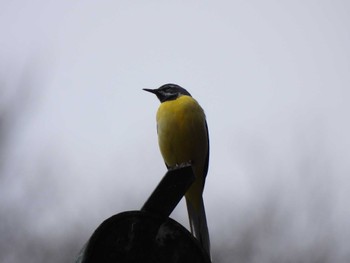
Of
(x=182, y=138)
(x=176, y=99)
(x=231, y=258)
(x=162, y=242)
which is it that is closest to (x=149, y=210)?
(x=162, y=242)

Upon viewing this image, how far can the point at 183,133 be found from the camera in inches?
270

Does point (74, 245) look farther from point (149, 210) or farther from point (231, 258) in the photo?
point (149, 210)

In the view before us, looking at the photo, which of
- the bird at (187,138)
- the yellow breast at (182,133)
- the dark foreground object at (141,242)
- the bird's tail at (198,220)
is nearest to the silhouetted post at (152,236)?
the dark foreground object at (141,242)

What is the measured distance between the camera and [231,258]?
474 inches

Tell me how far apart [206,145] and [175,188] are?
13.6 ft

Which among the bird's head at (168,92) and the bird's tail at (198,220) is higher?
the bird's head at (168,92)

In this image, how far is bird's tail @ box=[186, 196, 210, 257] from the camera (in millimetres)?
6129

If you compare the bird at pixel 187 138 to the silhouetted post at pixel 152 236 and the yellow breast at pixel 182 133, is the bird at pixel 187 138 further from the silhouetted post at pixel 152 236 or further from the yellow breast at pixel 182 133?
the silhouetted post at pixel 152 236

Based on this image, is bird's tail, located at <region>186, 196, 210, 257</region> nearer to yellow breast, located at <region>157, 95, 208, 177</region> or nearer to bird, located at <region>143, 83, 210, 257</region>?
bird, located at <region>143, 83, 210, 257</region>

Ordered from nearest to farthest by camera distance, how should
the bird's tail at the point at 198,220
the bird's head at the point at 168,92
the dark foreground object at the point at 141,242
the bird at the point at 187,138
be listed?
the dark foreground object at the point at 141,242, the bird's tail at the point at 198,220, the bird at the point at 187,138, the bird's head at the point at 168,92

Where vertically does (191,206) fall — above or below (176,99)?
below

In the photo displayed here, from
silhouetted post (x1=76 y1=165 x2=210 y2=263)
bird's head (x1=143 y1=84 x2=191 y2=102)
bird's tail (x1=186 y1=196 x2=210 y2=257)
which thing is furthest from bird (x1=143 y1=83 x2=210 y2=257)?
silhouetted post (x1=76 y1=165 x2=210 y2=263)

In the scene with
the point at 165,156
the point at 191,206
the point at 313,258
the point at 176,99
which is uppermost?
the point at 176,99

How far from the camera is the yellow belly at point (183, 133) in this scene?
270 inches
